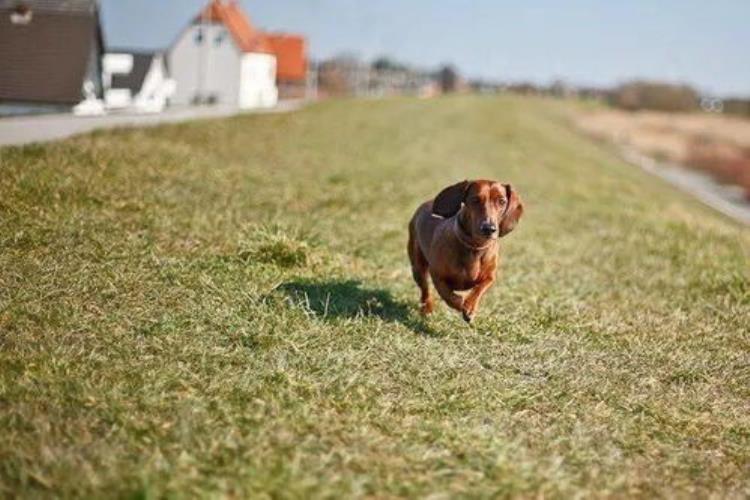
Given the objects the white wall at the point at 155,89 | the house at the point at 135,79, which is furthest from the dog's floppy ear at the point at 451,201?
the white wall at the point at 155,89

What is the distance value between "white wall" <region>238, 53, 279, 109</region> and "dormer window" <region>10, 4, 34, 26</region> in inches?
1178

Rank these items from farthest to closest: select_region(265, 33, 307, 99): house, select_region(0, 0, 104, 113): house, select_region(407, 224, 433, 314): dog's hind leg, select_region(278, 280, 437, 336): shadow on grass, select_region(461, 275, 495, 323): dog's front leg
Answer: select_region(265, 33, 307, 99): house
select_region(0, 0, 104, 113): house
select_region(407, 224, 433, 314): dog's hind leg
select_region(278, 280, 437, 336): shadow on grass
select_region(461, 275, 495, 323): dog's front leg

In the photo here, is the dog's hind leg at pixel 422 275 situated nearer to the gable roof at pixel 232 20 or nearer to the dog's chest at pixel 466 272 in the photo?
the dog's chest at pixel 466 272

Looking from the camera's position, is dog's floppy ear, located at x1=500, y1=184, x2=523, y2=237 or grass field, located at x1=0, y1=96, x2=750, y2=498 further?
dog's floppy ear, located at x1=500, y1=184, x2=523, y2=237

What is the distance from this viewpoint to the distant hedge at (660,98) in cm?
14138

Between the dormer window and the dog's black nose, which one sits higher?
the dormer window

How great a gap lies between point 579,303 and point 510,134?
125 feet

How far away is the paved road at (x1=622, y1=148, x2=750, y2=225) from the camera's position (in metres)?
36.0

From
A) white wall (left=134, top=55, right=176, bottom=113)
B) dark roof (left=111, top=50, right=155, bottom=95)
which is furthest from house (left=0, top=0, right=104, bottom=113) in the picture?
dark roof (left=111, top=50, right=155, bottom=95)

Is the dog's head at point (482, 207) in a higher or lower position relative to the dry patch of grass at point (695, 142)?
higher

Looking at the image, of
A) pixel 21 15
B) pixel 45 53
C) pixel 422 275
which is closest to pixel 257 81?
pixel 45 53

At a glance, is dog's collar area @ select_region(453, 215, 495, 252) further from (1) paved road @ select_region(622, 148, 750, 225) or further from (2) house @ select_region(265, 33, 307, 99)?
(2) house @ select_region(265, 33, 307, 99)

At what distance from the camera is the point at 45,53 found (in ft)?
129

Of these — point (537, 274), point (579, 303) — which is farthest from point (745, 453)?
point (537, 274)
